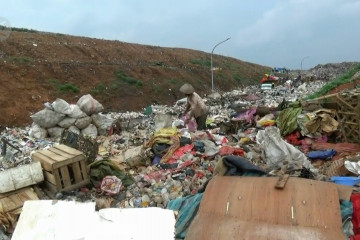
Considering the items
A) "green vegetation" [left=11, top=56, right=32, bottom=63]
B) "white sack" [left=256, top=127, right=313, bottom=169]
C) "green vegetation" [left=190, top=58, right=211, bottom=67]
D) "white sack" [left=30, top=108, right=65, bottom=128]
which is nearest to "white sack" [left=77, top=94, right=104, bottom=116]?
"white sack" [left=30, top=108, right=65, bottom=128]

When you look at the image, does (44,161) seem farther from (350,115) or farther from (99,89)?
(99,89)

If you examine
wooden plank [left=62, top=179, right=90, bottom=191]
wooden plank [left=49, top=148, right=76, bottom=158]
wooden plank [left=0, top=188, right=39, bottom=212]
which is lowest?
wooden plank [left=62, top=179, right=90, bottom=191]

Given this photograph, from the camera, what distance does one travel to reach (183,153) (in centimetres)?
590

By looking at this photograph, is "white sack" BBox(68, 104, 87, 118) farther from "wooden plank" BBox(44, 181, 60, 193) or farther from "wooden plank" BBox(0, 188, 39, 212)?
"wooden plank" BBox(0, 188, 39, 212)

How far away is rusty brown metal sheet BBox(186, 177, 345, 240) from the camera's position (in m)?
2.82

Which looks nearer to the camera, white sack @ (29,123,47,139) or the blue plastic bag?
the blue plastic bag

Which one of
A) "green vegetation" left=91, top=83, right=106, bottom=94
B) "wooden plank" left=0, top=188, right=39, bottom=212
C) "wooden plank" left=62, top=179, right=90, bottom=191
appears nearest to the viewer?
"wooden plank" left=0, top=188, right=39, bottom=212

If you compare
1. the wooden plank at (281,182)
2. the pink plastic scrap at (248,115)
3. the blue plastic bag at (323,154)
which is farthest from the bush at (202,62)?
the wooden plank at (281,182)

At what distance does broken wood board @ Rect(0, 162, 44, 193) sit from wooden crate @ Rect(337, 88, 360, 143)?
5.05 metres

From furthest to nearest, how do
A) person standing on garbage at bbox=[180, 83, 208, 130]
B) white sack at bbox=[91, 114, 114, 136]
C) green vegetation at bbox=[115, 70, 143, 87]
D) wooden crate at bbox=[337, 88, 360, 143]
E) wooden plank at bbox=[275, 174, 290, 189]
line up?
green vegetation at bbox=[115, 70, 143, 87], white sack at bbox=[91, 114, 114, 136], person standing on garbage at bbox=[180, 83, 208, 130], wooden crate at bbox=[337, 88, 360, 143], wooden plank at bbox=[275, 174, 290, 189]

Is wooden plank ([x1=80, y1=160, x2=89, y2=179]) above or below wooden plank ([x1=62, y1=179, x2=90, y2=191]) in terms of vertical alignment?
above

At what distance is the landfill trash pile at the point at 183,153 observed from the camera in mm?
4641

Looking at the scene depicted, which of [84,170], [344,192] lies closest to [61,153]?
[84,170]

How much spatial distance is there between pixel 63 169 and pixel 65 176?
0.34 ft
